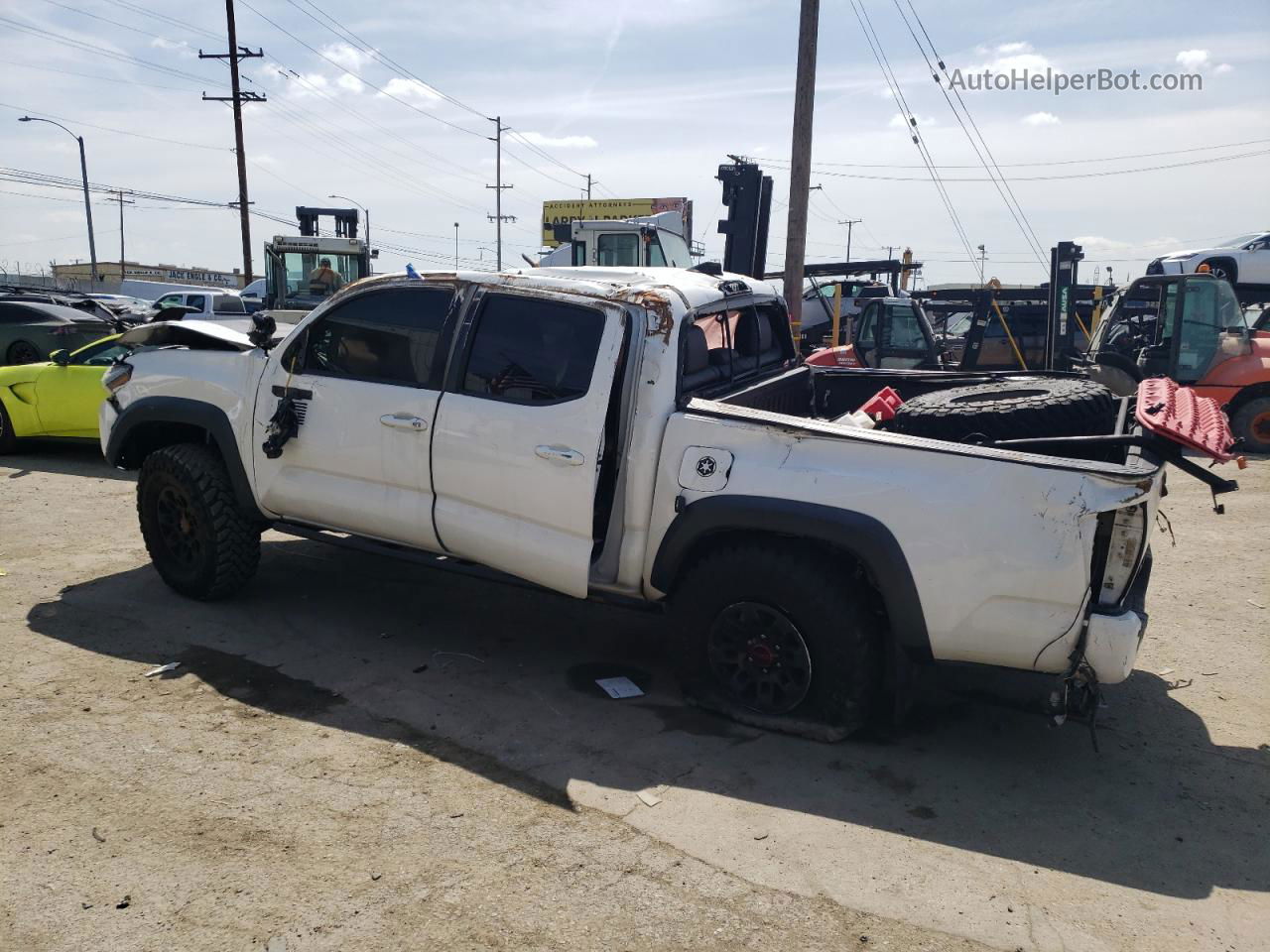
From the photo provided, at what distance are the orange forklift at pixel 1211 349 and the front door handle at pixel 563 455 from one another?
958 cm

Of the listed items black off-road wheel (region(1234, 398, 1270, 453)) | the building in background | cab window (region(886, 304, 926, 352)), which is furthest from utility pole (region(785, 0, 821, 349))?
the building in background

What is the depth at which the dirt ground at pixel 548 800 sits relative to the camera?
9.62ft

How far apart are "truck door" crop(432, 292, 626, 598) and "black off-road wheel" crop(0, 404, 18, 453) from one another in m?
7.70

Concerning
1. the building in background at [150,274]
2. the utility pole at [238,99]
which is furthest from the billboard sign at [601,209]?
the building in background at [150,274]

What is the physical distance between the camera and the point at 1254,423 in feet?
38.2

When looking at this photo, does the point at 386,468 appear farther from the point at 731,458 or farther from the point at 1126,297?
the point at 1126,297

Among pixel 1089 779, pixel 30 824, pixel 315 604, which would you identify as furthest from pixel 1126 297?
pixel 30 824

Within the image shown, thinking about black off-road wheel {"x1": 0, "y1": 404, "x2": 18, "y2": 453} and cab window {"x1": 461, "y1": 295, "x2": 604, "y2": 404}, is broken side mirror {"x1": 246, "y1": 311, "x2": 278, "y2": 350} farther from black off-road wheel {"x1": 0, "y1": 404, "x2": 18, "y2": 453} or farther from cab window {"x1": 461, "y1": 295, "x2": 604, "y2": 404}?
black off-road wheel {"x1": 0, "y1": 404, "x2": 18, "y2": 453}

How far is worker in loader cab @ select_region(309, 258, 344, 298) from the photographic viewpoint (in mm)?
18281

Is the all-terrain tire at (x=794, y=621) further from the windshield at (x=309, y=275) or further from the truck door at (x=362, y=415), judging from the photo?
the windshield at (x=309, y=275)

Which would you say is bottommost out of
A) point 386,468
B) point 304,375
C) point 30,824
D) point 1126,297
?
point 30,824

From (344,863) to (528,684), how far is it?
62.5 inches

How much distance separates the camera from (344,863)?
3.18m

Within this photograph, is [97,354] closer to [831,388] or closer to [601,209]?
[831,388]
